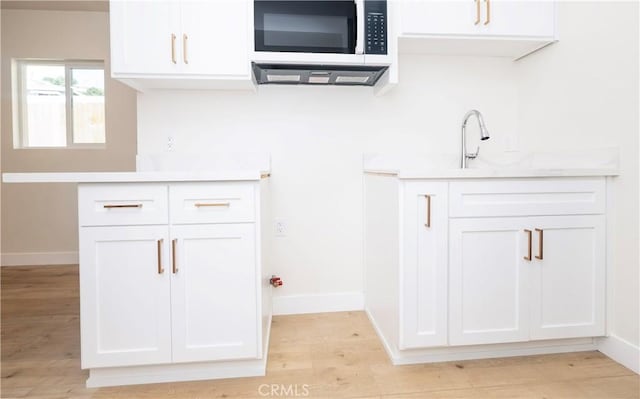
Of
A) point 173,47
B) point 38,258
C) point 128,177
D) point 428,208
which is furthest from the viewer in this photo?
point 38,258

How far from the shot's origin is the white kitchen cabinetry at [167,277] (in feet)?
4.58

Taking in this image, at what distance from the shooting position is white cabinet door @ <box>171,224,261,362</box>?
1.44 m

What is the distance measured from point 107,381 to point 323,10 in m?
1.94

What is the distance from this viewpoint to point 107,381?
146cm

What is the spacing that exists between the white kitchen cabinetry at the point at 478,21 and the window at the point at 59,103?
327cm

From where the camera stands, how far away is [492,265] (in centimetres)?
158

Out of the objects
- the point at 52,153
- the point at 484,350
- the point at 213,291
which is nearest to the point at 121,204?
the point at 213,291

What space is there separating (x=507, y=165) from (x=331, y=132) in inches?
45.1

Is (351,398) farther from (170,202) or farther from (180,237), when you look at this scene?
(170,202)

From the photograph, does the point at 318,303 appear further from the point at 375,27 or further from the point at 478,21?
the point at 478,21

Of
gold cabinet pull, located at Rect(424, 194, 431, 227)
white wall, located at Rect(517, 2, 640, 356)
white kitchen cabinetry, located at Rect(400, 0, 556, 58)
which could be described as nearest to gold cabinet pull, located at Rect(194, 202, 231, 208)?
gold cabinet pull, located at Rect(424, 194, 431, 227)

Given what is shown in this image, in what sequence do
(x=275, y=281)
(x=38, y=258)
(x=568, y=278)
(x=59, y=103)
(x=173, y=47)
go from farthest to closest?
(x=59, y=103) → (x=38, y=258) → (x=275, y=281) → (x=173, y=47) → (x=568, y=278)

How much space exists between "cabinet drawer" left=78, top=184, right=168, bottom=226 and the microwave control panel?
1.21 metres

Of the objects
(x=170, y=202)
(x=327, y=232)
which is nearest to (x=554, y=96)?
(x=327, y=232)
